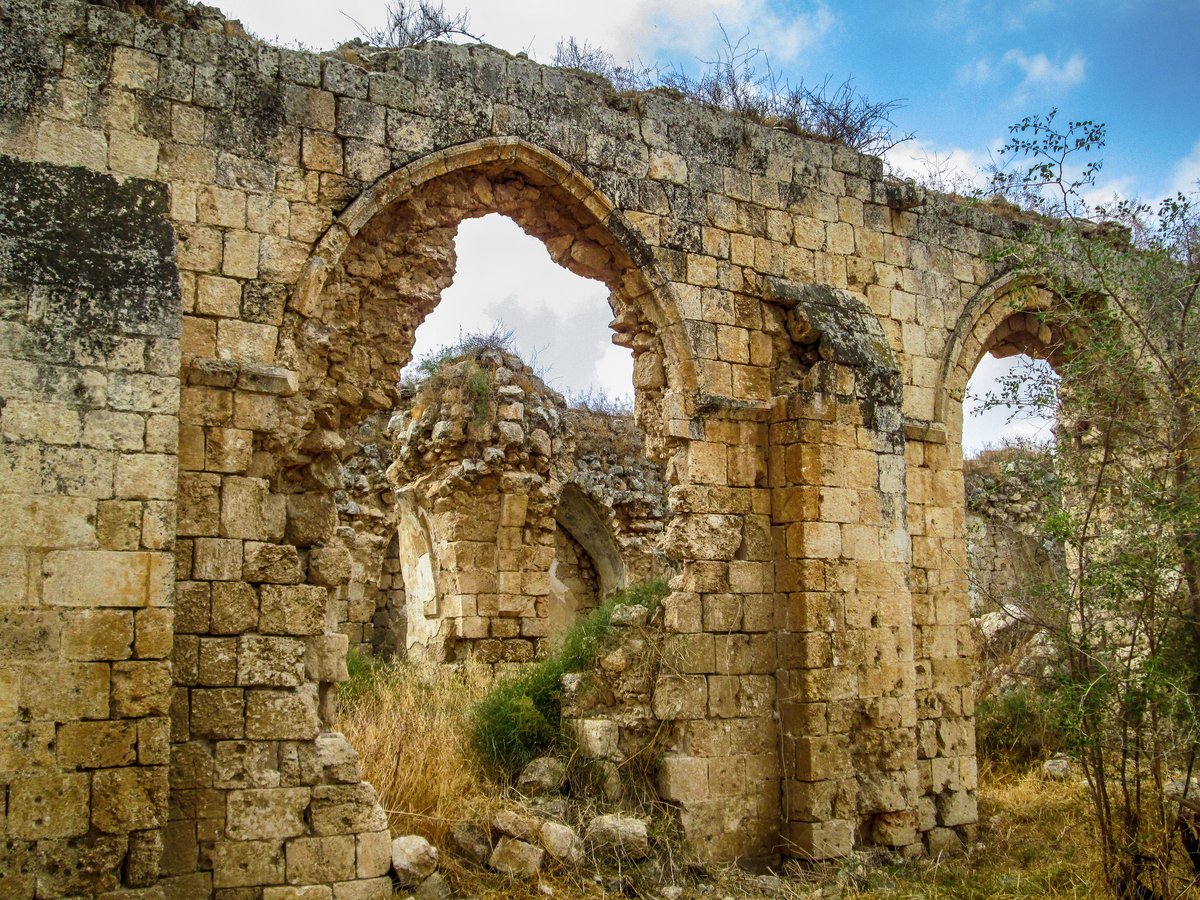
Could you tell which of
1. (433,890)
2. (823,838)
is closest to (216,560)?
(433,890)

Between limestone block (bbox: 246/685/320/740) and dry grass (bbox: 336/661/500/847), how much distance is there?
2.59 ft

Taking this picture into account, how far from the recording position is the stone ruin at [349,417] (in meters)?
4.67

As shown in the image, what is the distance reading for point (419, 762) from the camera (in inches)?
244

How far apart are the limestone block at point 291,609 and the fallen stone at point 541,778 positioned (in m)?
1.68

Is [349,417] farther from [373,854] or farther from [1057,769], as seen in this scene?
[1057,769]

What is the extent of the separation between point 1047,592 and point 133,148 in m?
5.75

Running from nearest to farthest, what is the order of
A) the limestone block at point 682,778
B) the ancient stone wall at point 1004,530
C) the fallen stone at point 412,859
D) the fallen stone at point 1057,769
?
the fallen stone at point 412,859
the limestone block at point 682,778
the fallen stone at point 1057,769
the ancient stone wall at point 1004,530

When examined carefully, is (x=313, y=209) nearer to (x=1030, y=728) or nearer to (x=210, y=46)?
(x=210, y=46)

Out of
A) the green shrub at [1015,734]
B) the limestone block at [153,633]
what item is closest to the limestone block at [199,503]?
the limestone block at [153,633]

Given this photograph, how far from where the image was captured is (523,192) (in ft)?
22.6

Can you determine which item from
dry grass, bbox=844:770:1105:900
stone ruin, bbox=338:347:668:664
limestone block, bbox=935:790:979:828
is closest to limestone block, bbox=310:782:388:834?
dry grass, bbox=844:770:1105:900

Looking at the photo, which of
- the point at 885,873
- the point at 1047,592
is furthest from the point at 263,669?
the point at 1047,592

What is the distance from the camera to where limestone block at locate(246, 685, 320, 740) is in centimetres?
531

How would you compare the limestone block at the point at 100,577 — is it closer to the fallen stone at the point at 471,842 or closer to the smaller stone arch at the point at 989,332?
the fallen stone at the point at 471,842
